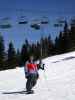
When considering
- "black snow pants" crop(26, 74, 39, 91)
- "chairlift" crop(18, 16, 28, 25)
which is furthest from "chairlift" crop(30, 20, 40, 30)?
"black snow pants" crop(26, 74, 39, 91)

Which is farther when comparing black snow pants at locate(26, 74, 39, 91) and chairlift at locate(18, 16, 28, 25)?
chairlift at locate(18, 16, 28, 25)

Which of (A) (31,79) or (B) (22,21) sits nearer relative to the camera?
(A) (31,79)

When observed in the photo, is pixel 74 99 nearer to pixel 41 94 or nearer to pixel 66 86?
pixel 41 94

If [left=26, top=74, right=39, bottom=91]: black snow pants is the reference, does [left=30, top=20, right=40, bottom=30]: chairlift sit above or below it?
below

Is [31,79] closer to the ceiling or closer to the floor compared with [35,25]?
closer to the ceiling

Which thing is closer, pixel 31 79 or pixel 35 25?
pixel 31 79

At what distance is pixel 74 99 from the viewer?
1733 centimetres

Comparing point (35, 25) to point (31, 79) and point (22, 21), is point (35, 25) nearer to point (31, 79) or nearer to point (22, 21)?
point (22, 21)

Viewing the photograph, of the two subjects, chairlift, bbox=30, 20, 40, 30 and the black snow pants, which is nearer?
the black snow pants

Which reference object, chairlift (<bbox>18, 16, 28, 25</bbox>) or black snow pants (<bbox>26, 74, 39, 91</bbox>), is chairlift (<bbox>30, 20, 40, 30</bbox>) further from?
black snow pants (<bbox>26, 74, 39, 91</bbox>)

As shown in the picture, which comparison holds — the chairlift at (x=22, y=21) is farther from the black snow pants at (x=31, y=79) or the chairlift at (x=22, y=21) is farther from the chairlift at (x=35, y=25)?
the black snow pants at (x=31, y=79)

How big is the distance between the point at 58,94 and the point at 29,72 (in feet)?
4.40

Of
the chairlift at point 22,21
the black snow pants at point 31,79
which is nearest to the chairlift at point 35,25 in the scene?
the chairlift at point 22,21

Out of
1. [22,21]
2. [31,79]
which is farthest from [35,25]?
[31,79]
